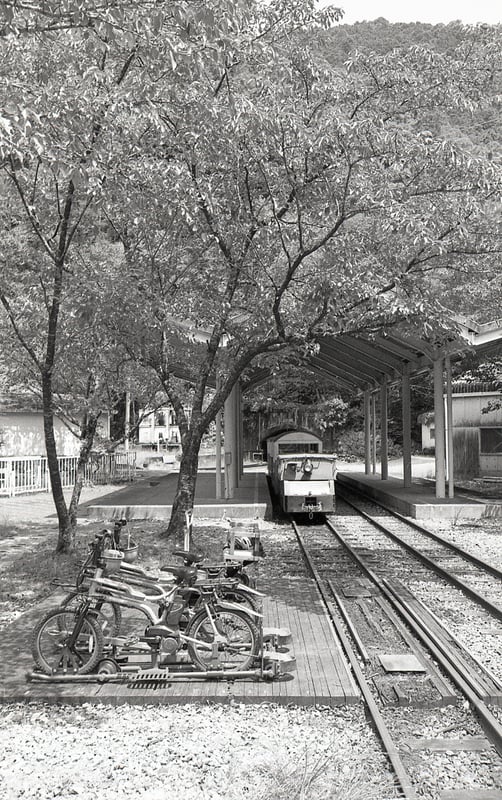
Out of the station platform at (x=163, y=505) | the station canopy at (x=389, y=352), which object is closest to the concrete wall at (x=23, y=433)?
the station platform at (x=163, y=505)

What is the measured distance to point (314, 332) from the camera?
11969mm

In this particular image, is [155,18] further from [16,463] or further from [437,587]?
[16,463]

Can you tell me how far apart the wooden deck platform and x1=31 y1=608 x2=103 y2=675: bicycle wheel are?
0.51 feet

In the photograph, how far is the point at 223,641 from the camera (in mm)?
6012

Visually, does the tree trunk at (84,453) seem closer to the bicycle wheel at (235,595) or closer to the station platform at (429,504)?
the bicycle wheel at (235,595)

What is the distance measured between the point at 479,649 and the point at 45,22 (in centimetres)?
667

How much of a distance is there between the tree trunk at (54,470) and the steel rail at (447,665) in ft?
14.9

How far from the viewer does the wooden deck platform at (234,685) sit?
18.0 feet

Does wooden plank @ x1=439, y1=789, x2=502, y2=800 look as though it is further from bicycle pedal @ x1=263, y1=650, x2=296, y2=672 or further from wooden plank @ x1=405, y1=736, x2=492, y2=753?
bicycle pedal @ x1=263, y1=650, x2=296, y2=672

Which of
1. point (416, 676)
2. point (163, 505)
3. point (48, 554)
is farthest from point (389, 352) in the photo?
point (416, 676)

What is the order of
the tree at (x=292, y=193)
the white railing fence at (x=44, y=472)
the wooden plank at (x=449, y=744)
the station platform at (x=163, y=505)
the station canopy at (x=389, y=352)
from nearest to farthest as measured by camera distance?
the wooden plank at (x=449, y=744)
the tree at (x=292, y=193)
the station canopy at (x=389, y=352)
the station platform at (x=163, y=505)
the white railing fence at (x=44, y=472)

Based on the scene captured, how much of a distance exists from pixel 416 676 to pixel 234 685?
1641 millimetres

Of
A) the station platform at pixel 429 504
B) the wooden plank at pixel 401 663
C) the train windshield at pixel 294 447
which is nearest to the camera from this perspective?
the wooden plank at pixel 401 663

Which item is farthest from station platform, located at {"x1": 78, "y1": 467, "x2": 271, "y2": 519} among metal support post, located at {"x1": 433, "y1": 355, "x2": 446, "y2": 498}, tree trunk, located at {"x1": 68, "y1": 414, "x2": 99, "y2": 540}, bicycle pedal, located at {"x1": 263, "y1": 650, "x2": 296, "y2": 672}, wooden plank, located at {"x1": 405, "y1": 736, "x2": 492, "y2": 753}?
wooden plank, located at {"x1": 405, "y1": 736, "x2": 492, "y2": 753}
